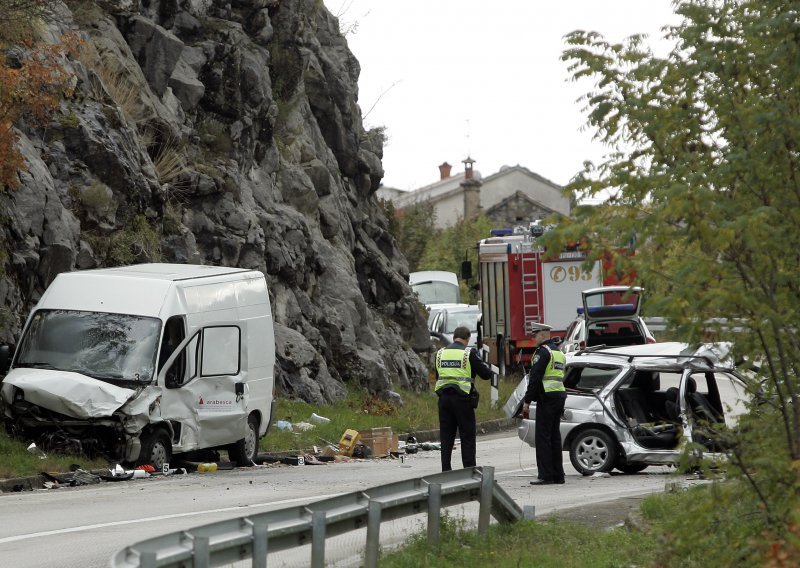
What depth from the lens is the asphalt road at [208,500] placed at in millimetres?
10289

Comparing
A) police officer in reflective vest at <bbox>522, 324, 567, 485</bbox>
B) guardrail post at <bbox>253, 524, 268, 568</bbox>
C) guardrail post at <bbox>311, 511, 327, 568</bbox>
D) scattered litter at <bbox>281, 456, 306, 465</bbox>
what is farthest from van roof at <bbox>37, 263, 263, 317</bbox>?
guardrail post at <bbox>253, 524, 268, 568</bbox>

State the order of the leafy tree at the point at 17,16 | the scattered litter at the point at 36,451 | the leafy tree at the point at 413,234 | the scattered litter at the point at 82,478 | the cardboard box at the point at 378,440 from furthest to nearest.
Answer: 1. the leafy tree at the point at 413,234
2. the cardboard box at the point at 378,440
3. the leafy tree at the point at 17,16
4. the scattered litter at the point at 36,451
5. the scattered litter at the point at 82,478

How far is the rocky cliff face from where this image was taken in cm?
2209

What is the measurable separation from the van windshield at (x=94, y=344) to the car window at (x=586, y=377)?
5277mm

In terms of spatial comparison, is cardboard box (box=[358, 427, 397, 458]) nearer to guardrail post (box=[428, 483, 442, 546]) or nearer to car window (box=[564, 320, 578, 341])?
car window (box=[564, 320, 578, 341])

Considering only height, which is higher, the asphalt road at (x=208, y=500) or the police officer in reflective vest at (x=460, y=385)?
the police officer in reflective vest at (x=460, y=385)

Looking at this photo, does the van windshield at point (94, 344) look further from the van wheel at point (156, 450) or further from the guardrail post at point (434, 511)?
the guardrail post at point (434, 511)

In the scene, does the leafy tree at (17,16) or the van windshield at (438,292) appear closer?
the leafy tree at (17,16)

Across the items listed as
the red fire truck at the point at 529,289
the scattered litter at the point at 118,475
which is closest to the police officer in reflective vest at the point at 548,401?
the scattered litter at the point at 118,475

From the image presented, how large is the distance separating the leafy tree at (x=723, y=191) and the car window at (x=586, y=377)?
28.5 ft

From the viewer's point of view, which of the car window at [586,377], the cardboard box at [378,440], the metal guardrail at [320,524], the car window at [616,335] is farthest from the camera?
the car window at [616,335]

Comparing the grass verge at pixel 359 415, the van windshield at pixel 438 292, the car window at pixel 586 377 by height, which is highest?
the van windshield at pixel 438 292

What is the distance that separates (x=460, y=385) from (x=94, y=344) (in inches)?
199

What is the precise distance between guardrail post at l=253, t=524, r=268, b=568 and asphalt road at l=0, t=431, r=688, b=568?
2.03 metres
